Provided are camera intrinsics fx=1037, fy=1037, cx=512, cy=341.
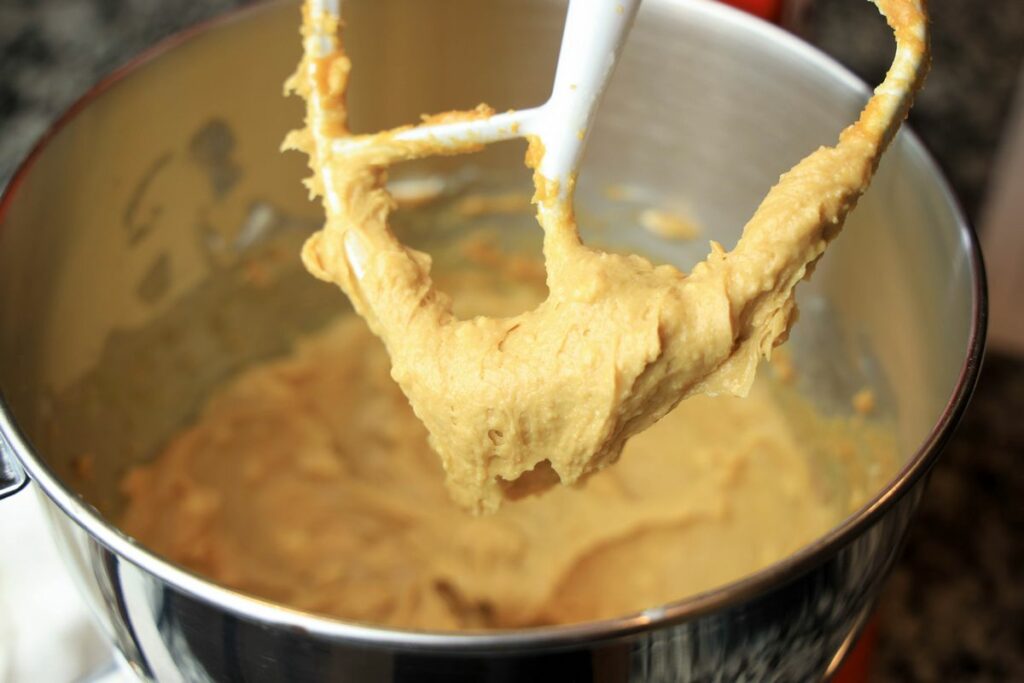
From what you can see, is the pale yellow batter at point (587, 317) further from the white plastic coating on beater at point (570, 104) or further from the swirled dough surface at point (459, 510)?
the swirled dough surface at point (459, 510)

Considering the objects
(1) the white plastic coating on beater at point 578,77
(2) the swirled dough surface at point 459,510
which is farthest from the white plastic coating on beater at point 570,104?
(2) the swirled dough surface at point 459,510

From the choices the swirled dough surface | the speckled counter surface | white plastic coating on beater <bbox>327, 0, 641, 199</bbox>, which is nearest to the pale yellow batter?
white plastic coating on beater <bbox>327, 0, 641, 199</bbox>

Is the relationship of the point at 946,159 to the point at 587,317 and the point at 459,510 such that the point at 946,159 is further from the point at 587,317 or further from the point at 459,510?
the point at 587,317

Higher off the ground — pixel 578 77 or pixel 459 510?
pixel 578 77

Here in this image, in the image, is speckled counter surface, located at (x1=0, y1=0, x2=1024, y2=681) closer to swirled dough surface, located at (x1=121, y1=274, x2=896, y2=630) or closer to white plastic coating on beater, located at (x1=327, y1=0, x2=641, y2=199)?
swirled dough surface, located at (x1=121, y1=274, x2=896, y2=630)

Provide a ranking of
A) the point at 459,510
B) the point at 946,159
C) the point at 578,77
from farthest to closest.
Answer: the point at 946,159
the point at 459,510
the point at 578,77

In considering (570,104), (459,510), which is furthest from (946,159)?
(570,104)

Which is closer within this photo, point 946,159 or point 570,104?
point 570,104
